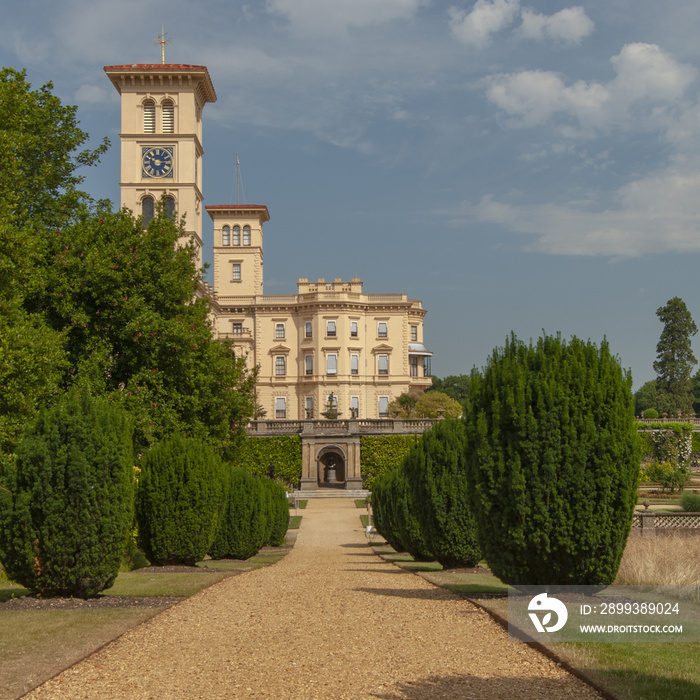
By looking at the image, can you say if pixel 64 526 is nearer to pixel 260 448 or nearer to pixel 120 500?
pixel 120 500

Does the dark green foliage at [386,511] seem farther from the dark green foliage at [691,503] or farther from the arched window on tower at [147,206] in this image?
the arched window on tower at [147,206]

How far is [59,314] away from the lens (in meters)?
20.9

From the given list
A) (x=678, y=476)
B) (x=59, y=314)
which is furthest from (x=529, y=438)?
(x=678, y=476)

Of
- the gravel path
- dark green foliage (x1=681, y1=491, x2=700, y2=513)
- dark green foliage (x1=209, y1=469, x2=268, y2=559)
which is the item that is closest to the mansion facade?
dark green foliage (x1=681, y1=491, x2=700, y2=513)

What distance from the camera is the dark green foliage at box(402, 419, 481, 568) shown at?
1518 cm

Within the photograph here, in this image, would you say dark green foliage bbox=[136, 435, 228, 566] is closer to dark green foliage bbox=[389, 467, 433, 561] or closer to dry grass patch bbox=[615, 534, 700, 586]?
dark green foliage bbox=[389, 467, 433, 561]

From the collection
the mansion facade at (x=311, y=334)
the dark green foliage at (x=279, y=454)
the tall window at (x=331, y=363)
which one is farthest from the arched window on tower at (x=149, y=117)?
the tall window at (x=331, y=363)

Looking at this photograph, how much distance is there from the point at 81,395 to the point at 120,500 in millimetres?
1676

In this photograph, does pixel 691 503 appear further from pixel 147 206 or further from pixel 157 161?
pixel 157 161

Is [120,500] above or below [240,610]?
above

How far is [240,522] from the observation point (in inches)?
739
